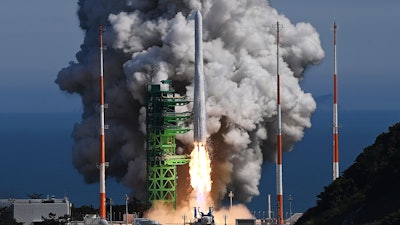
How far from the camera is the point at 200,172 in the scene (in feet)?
264

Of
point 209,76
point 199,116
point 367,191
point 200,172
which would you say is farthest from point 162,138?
point 367,191

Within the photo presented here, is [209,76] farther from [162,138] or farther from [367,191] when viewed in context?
[367,191]

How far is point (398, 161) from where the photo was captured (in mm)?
65625

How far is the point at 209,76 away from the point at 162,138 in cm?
478

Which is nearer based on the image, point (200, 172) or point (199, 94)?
point (199, 94)

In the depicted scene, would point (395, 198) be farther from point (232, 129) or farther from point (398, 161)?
point (232, 129)

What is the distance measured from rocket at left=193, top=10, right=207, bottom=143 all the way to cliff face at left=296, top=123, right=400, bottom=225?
422 inches

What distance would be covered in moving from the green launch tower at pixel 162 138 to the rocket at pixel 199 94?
3746 millimetres

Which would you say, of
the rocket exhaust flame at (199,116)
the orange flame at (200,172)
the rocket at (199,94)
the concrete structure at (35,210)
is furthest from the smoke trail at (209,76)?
the concrete structure at (35,210)

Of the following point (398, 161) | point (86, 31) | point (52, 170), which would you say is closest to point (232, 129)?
point (86, 31)

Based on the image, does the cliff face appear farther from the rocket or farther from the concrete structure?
the concrete structure

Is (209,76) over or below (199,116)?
over

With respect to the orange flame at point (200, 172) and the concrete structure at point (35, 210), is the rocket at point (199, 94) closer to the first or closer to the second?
the orange flame at point (200, 172)

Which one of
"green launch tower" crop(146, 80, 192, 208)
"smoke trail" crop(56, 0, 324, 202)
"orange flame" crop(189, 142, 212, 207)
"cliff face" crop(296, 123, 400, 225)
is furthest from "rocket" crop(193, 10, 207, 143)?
"cliff face" crop(296, 123, 400, 225)
